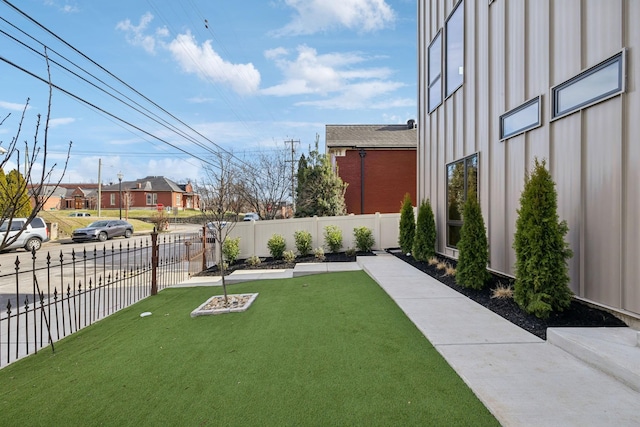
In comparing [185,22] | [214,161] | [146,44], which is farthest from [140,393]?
[214,161]

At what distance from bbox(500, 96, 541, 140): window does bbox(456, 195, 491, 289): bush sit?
4.10 ft

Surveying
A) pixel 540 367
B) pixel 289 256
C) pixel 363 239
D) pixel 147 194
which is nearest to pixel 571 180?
pixel 540 367

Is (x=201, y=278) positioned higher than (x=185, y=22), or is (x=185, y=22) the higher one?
(x=185, y=22)

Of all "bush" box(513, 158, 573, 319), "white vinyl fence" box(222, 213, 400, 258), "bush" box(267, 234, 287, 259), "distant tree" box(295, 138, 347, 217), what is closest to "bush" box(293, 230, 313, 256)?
"white vinyl fence" box(222, 213, 400, 258)

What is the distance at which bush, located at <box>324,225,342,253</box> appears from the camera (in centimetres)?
1169

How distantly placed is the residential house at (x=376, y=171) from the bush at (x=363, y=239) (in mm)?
6684

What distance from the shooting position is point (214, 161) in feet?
61.1

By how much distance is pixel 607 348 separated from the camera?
303 cm

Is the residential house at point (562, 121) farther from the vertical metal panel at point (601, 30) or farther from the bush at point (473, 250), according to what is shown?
the bush at point (473, 250)

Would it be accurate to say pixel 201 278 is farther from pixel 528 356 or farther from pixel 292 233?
pixel 528 356

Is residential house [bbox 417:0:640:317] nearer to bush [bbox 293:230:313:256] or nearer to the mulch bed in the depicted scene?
the mulch bed

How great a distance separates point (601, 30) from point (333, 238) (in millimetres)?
8826

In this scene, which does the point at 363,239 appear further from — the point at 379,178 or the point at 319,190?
the point at 379,178

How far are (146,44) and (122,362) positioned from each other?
11582mm
